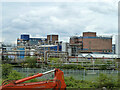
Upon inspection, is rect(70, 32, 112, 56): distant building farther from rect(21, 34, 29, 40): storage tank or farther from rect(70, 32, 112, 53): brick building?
rect(21, 34, 29, 40): storage tank


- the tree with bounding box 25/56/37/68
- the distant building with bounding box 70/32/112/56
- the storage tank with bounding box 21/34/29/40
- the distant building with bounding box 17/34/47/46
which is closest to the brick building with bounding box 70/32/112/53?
the distant building with bounding box 70/32/112/56

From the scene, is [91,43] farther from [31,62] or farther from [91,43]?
[31,62]

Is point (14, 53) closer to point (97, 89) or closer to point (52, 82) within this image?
point (97, 89)

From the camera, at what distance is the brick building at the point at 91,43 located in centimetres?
3069

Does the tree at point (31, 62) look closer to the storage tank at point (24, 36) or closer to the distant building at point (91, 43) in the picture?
the distant building at point (91, 43)

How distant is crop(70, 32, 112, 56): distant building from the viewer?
101ft

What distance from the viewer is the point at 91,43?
30.9m

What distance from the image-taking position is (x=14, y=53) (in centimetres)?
2161

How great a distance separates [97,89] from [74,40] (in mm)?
23407

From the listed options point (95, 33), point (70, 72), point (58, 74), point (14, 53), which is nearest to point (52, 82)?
point (58, 74)

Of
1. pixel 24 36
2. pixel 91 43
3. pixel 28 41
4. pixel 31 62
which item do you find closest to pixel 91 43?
pixel 91 43

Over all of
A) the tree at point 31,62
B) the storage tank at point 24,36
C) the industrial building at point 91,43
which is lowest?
the tree at point 31,62

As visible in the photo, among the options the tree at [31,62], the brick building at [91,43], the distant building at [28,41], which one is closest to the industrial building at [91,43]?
the brick building at [91,43]

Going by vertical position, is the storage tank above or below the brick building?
above
